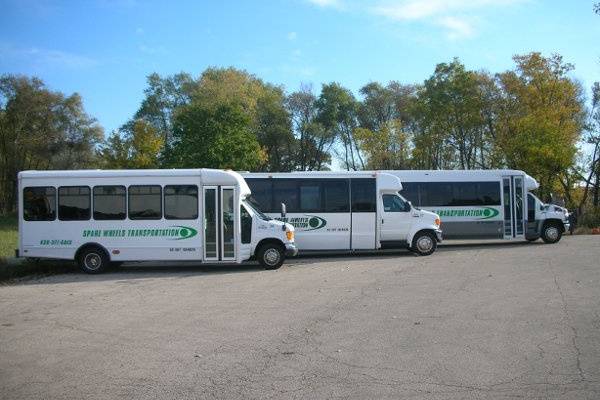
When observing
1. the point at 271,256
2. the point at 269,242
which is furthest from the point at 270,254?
the point at 269,242

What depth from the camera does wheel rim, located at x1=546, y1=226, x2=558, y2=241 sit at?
23547 millimetres

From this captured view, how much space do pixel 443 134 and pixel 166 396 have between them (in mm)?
42699

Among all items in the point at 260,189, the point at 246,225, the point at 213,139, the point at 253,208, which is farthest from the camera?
the point at 213,139

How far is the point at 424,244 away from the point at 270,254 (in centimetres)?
614

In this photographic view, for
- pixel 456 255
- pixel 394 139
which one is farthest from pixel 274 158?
pixel 456 255

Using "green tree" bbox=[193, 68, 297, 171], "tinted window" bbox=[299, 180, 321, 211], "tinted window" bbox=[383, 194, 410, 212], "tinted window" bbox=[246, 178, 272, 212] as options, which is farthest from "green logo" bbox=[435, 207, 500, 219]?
"green tree" bbox=[193, 68, 297, 171]

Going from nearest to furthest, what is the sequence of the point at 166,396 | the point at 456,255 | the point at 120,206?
the point at 166,396 → the point at 120,206 → the point at 456,255

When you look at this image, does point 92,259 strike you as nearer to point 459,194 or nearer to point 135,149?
point 459,194

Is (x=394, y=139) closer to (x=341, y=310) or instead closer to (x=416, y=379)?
(x=341, y=310)

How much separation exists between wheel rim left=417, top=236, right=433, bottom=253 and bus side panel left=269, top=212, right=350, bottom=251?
8.16 ft

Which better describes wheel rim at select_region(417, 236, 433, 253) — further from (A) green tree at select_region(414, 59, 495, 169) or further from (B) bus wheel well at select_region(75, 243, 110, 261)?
Result: (A) green tree at select_region(414, 59, 495, 169)

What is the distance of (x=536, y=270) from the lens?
14828 mm

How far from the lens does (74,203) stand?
16516 mm

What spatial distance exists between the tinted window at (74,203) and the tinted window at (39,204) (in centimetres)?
24
